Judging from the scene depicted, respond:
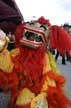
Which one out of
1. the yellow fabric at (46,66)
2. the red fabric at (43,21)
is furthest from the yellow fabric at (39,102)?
the red fabric at (43,21)

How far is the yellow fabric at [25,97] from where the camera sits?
3.10 meters

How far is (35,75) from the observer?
3.14 metres

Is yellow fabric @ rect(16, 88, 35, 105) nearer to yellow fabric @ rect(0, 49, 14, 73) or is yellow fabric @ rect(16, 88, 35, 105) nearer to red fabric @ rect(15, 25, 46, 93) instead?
red fabric @ rect(15, 25, 46, 93)

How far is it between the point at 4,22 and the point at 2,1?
6.0 inches

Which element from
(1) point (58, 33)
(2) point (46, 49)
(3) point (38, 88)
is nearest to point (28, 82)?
(3) point (38, 88)

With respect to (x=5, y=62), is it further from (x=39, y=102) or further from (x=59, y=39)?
(x=59, y=39)

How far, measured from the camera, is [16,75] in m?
3.11

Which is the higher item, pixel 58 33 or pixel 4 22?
pixel 4 22

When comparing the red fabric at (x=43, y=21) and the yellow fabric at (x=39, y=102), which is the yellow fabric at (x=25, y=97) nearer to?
the yellow fabric at (x=39, y=102)

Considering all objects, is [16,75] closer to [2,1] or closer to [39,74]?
[39,74]

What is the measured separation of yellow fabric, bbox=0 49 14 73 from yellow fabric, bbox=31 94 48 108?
0.99 feet

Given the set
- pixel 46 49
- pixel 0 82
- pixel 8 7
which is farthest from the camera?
pixel 46 49

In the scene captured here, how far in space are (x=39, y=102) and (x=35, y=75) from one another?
0.24m

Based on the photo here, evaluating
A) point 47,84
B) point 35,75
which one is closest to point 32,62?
point 35,75
